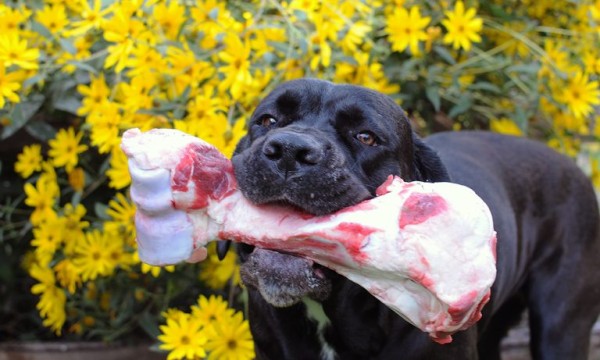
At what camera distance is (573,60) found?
4.15 metres

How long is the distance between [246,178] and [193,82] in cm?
109

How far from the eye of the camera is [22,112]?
3.44 m

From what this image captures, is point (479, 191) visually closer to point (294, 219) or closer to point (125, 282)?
point (294, 219)

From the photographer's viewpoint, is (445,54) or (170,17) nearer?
(170,17)

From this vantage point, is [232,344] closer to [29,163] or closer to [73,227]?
[73,227]

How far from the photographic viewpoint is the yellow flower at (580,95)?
3.97 meters

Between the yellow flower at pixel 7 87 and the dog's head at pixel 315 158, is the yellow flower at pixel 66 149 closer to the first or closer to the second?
the yellow flower at pixel 7 87

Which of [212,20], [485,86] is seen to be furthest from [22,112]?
[485,86]

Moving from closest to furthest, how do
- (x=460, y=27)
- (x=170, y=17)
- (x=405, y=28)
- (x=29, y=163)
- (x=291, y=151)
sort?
1. (x=291, y=151)
2. (x=170, y=17)
3. (x=29, y=163)
4. (x=405, y=28)
5. (x=460, y=27)

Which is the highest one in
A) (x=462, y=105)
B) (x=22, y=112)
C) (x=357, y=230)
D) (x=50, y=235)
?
(x=357, y=230)

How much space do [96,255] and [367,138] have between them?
4.20 feet

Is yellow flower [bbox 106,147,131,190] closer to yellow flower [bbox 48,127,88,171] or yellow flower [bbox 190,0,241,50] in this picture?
yellow flower [bbox 48,127,88,171]

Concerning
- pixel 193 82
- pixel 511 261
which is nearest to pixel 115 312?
pixel 193 82

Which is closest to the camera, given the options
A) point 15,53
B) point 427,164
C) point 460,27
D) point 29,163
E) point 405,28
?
point 427,164
